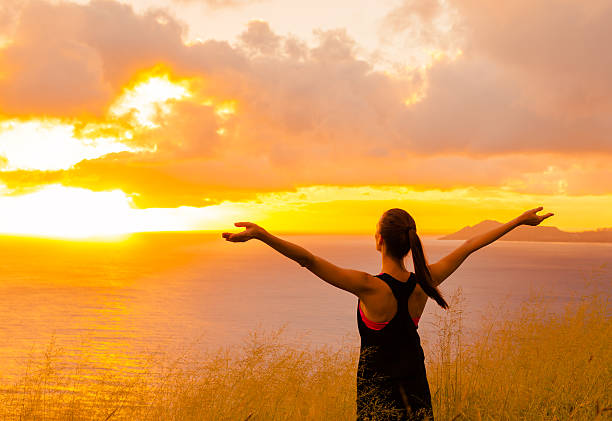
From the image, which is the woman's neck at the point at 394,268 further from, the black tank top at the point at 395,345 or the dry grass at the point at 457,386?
the dry grass at the point at 457,386

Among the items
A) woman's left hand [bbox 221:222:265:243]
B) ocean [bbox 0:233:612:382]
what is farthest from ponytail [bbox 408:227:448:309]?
ocean [bbox 0:233:612:382]

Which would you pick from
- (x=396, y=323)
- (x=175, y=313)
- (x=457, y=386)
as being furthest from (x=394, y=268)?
(x=175, y=313)

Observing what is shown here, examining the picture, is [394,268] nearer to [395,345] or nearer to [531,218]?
[395,345]

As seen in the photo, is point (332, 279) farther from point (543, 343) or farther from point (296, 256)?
point (543, 343)

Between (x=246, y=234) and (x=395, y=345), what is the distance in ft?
4.76

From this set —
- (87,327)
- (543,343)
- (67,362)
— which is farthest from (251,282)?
(543,343)

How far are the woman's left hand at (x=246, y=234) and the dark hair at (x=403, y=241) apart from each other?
0.99 metres

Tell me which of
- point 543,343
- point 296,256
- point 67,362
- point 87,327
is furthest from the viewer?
point 87,327

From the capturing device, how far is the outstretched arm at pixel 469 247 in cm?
409

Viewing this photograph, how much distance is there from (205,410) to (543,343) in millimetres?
6090

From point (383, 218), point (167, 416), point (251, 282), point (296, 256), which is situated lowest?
point (251, 282)

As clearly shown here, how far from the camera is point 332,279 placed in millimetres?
3248

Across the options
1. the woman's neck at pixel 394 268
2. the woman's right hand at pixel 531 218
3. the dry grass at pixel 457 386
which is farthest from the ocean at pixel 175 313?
the woman's neck at pixel 394 268

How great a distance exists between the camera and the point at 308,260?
3160 mm
